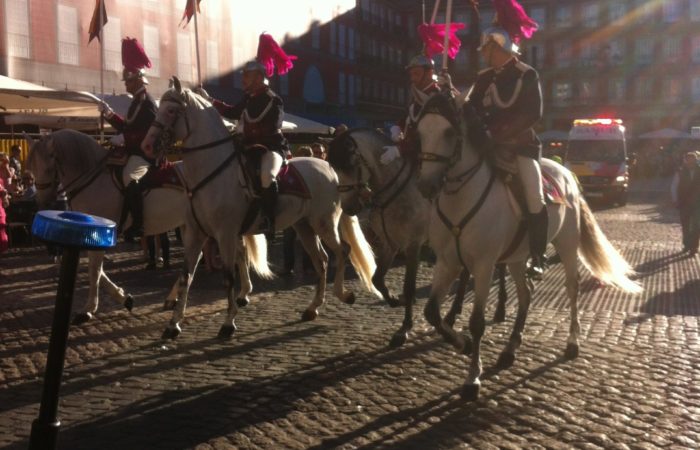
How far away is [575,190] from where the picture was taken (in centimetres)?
784

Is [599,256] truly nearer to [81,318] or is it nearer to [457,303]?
[457,303]

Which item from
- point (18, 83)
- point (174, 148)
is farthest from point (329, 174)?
point (18, 83)

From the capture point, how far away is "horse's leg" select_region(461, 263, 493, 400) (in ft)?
19.6

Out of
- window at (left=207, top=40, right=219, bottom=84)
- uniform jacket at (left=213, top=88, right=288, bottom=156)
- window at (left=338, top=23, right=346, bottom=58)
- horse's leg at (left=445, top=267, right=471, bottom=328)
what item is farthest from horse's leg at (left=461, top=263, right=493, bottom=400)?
window at (left=338, top=23, right=346, bottom=58)

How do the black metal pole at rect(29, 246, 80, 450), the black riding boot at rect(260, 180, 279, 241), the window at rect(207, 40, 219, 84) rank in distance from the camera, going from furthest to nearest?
the window at rect(207, 40, 219, 84) < the black riding boot at rect(260, 180, 279, 241) < the black metal pole at rect(29, 246, 80, 450)

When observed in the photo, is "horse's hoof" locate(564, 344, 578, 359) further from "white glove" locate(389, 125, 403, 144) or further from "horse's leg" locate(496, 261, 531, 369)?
"white glove" locate(389, 125, 403, 144)

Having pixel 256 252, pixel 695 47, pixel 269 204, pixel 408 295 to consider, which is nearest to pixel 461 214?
pixel 408 295

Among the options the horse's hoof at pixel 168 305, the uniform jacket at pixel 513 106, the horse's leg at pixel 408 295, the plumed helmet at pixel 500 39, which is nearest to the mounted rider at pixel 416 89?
the horse's leg at pixel 408 295

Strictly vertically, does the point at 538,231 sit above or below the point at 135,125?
below

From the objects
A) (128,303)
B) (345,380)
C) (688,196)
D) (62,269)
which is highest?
(62,269)

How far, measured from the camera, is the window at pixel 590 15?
70.7 m

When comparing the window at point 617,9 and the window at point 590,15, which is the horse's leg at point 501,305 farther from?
the window at point 590,15

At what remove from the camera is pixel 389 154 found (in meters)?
8.46

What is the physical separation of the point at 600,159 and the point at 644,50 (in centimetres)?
4318
